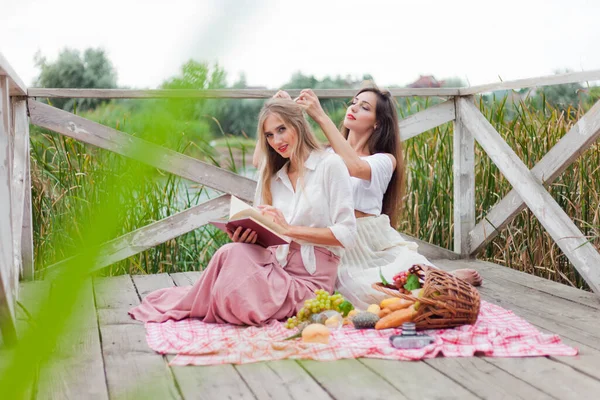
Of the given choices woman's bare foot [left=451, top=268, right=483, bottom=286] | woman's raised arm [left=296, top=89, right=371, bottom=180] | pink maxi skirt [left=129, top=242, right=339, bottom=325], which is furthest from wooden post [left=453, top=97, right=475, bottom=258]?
pink maxi skirt [left=129, top=242, right=339, bottom=325]

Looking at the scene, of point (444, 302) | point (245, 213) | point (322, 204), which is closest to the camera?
point (444, 302)

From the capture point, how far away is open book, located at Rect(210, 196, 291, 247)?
257cm

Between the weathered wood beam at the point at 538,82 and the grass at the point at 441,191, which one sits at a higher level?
the weathered wood beam at the point at 538,82

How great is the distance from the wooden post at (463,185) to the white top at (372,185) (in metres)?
0.93

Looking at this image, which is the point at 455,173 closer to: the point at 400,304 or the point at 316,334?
the point at 400,304

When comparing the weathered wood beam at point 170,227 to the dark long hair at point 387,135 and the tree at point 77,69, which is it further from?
the tree at point 77,69

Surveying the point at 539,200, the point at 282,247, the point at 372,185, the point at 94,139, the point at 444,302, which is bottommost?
the point at 444,302

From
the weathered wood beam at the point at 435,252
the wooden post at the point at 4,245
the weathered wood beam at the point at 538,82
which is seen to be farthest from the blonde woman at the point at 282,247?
the weathered wood beam at the point at 435,252

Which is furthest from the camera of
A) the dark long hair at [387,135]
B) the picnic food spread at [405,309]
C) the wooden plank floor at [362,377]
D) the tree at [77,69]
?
the dark long hair at [387,135]

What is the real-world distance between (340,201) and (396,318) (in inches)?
21.5

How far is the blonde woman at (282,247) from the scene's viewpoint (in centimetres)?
269

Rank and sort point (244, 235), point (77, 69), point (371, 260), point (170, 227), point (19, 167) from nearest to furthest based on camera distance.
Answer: point (77, 69), point (244, 235), point (371, 260), point (19, 167), point (170, 227)

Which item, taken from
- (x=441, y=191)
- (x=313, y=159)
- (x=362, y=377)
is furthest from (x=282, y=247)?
(x=441, y=191)

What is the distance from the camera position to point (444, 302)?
8.08 ft
